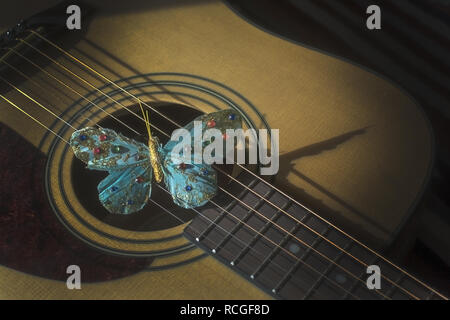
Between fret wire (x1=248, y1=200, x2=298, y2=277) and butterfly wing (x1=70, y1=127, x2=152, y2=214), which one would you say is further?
butterfly wing (x1=70, y1=127, x2=152, y2=214)

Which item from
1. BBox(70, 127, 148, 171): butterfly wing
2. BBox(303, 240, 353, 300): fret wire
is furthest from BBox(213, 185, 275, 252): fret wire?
BBox(70, 127, 148, 171): butterfly wing

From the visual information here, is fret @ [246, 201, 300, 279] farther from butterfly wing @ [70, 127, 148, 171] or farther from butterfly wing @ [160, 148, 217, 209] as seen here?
butterfly wing @ [70, 127, 148, 171]

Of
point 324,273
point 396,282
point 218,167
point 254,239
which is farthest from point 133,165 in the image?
point 396,282

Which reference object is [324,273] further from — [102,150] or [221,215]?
[102,150]

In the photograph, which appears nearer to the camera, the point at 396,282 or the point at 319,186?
the point at 396,282

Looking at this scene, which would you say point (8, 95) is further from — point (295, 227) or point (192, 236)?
point (295, 227)

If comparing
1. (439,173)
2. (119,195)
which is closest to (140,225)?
(119,195)

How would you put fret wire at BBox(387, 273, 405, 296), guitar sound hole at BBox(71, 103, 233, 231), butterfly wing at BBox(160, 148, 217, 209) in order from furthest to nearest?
guitar sound hole at BBox(71, 103, 233, 231) → butterfly wing at BBox(160, 148, 217, 209) → fret wire at BBox(387, 273, 405, 296)
